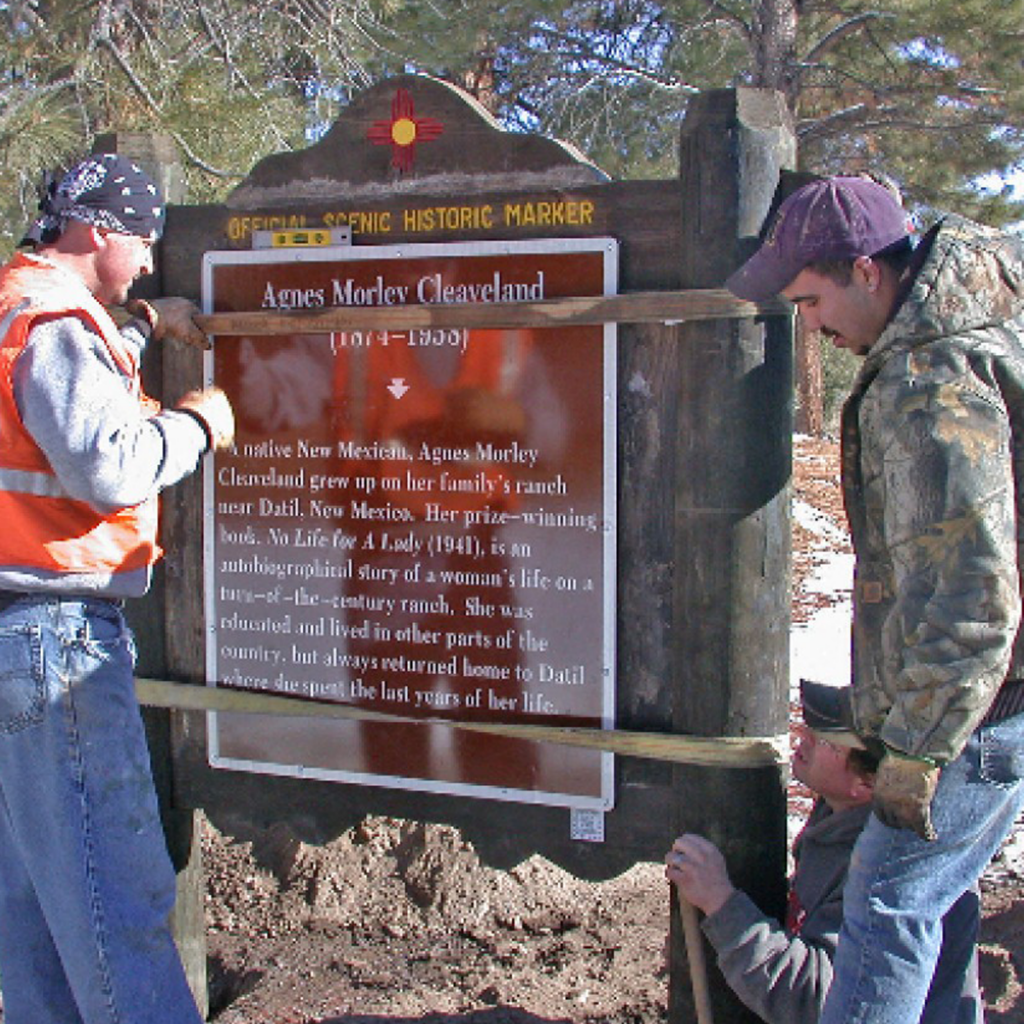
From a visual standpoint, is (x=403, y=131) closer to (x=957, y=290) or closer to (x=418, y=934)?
(x=957, y=290)

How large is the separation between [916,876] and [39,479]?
5.99 feet

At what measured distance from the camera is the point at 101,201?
2812 mm

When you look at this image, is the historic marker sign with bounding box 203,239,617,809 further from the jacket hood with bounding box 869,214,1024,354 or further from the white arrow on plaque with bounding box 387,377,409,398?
the jacket hood with bounding box 869,214,1024,354

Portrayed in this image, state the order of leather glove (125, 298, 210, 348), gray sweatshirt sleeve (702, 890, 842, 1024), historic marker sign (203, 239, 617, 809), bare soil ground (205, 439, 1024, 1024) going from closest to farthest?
1. gray sweatshirt sleeve (702, 890, 842, 1024)
2. historic marker sign (203, 239, 617, 809)
3. leather glove (125, 298, 210, 348)
4. bare soil ground (205, 439, 1024, 1024)

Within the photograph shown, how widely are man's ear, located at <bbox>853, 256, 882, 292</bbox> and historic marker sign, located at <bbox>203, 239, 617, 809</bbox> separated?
0.66 metres

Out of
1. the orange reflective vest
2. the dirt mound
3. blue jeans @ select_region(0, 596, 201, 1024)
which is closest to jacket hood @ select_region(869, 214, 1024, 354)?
the orange reflective vest

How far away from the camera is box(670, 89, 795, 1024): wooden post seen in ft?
9.22

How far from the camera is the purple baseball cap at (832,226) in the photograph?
93.6 inches

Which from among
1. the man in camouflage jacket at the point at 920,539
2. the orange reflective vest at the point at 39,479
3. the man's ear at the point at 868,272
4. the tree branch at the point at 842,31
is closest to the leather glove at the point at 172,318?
the orange reflective vest at the point at 39,479

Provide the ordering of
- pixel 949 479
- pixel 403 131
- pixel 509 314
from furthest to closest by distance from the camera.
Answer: pixel 403 131, pixel 509 314, pixel 949 479

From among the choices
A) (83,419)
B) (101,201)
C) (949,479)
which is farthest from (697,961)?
(101,201)

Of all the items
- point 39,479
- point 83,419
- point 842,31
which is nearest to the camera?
point 83,419

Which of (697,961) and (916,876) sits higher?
(916,876)

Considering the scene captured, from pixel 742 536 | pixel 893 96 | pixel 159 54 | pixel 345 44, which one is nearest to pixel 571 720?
pixel 742 536
